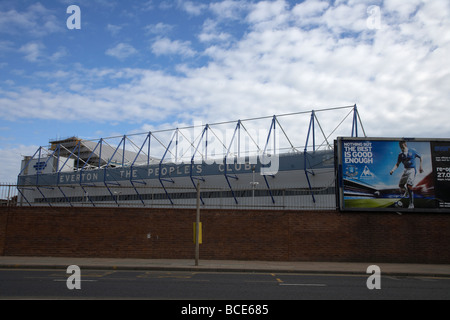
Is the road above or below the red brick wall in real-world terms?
below

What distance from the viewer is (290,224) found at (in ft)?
65.1

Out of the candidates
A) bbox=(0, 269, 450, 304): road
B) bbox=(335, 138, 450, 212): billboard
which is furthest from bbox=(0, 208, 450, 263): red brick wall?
bbox=(0, 269, 450, 304): road

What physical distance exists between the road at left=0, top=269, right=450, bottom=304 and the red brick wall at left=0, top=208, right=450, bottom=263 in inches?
195

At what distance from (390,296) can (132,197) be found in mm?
32189

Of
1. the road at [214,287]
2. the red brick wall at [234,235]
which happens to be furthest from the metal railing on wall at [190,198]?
the road at [214,287]

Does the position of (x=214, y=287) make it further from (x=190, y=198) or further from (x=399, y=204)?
(x=190, y=198)

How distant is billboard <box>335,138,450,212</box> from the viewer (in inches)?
787

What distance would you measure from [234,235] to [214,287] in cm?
869

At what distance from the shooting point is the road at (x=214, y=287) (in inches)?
377

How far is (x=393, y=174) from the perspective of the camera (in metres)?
20.4

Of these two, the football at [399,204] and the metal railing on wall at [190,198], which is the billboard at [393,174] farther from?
the metal railing on wall at [190,198]

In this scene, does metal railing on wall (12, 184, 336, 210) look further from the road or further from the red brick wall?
the road

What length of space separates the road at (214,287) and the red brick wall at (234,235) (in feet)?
16.3

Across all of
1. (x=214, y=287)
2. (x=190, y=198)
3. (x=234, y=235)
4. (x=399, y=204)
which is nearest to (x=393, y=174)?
(x=399, y=204)
